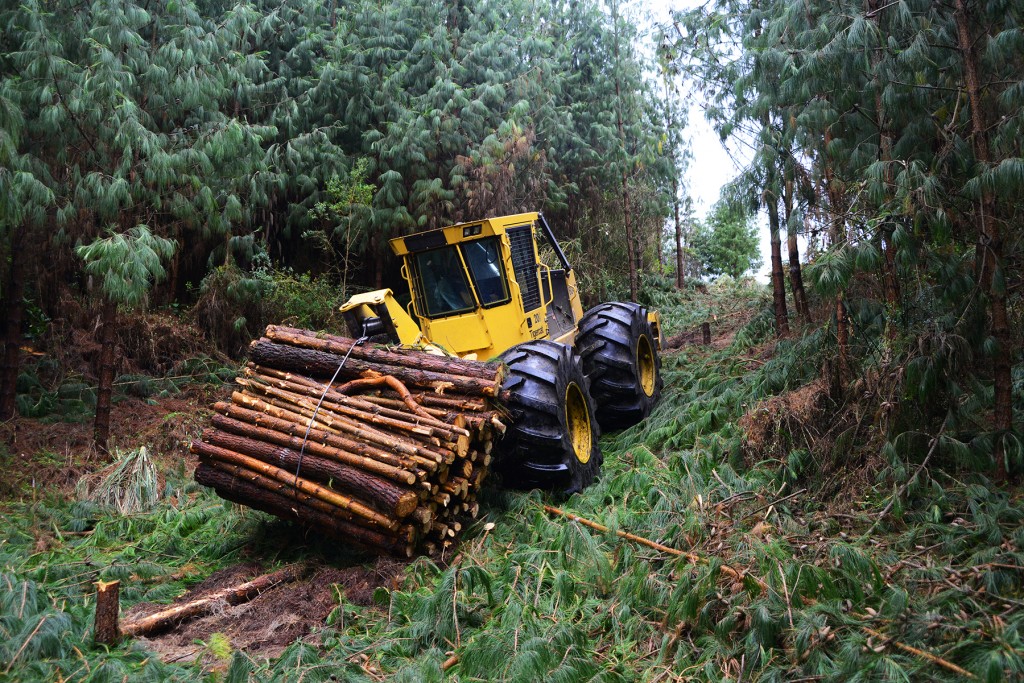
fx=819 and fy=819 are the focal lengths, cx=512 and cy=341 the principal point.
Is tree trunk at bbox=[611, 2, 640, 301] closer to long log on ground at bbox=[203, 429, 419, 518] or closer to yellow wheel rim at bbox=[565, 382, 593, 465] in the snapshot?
yellow wheel rim at bbox=[565, 382, 593, 465]

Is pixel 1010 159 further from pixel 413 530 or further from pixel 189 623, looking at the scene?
pixel 189 623

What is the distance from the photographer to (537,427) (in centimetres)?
612

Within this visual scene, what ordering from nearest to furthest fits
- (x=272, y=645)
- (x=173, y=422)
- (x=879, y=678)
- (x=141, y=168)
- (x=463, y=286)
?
(x=879, y=678), (x=272, y=645), (x=463, y=286), (x=141, y=168), (x=173, y=422)

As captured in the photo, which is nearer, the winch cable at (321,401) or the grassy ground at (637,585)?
the grassy ground at (637,585)

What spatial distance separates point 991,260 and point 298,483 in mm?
4699

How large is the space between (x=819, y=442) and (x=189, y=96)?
6.82 metres

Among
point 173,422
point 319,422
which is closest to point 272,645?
point 319,422

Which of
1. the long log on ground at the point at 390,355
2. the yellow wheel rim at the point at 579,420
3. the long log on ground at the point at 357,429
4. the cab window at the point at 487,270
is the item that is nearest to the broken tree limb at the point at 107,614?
the long log on ground at the point at 357,429

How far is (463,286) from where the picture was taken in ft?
24.5

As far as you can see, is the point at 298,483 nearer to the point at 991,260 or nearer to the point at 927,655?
the point at 927,655

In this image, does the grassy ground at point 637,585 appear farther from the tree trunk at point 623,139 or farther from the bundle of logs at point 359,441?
the tree trunk at point 623,139

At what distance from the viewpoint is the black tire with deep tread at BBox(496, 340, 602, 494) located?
610 cm

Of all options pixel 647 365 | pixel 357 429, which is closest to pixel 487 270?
pixel 357 429

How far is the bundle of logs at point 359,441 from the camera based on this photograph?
206 inches
